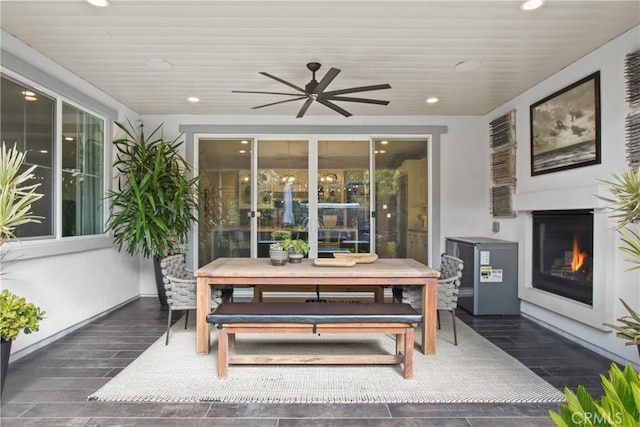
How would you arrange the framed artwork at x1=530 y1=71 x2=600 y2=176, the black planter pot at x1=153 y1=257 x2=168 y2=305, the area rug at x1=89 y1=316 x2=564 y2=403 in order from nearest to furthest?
the area rug at x1=89 y1=316 x2=564 y2=403, the framed artwork at x1=530 y1=71 x2=600 y2=176, the black planter pot at x1=153 y1=257 x2=168 y2=305

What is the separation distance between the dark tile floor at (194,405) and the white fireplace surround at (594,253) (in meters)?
0.33

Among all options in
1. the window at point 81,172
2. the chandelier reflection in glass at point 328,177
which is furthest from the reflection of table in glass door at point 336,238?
the window at point 81,172

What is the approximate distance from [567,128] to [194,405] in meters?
3.98

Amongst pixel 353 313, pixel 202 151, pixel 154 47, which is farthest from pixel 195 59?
pixel 353 313

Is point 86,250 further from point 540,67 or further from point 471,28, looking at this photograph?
point 540,67

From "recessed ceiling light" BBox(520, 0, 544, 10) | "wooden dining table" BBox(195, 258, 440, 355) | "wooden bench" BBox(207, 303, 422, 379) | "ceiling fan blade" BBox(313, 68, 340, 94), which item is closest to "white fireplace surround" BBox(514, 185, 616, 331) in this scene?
"wooden dining table" BBox(195, 258, 440, 355)

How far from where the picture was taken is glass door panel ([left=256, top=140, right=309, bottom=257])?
5.27m

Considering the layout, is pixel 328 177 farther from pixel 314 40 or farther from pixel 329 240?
pixel 314 40

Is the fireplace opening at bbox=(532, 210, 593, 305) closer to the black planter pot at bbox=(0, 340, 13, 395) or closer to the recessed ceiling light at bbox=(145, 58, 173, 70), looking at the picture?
the recessed ceiling light at bbox=(145, 58, 173, 70)

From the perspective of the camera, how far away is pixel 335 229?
5270 mm

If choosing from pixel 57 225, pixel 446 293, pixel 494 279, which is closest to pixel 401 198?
pixel 494 279

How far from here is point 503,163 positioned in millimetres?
4578

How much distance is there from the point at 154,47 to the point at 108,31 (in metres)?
0.36

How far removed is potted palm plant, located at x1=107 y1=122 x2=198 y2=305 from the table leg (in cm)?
139
